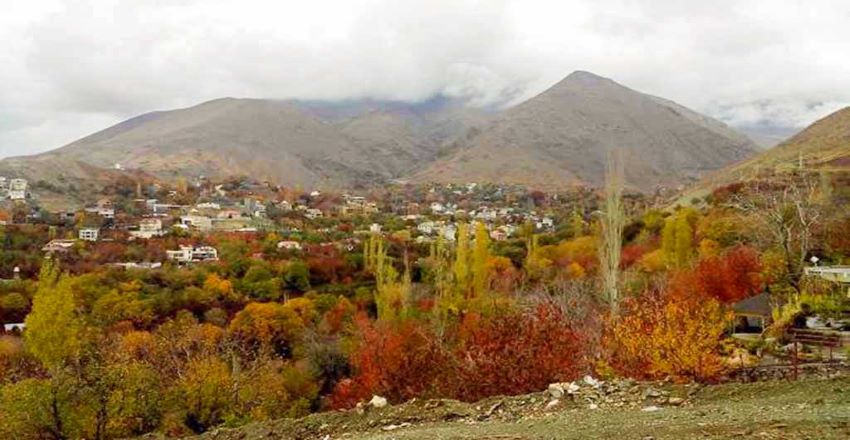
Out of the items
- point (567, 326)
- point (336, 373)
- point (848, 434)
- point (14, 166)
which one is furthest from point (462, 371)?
point (14, 166)

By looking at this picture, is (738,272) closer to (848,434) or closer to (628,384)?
(628,384)

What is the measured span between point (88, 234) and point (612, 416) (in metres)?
76.4

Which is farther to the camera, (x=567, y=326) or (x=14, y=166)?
(x=14, y=166)

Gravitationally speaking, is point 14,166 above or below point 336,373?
above

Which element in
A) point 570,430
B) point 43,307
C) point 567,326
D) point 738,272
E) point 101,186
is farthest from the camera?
point 101,186

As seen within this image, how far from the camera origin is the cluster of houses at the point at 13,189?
10374 centimetres

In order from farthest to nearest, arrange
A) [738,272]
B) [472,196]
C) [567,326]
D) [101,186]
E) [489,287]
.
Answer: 1. [472,196]
2. [101,186]
3. [489,287]
4. [738,272]
5. [567,326]

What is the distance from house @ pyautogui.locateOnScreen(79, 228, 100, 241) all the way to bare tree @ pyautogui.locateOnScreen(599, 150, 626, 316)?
2445 inches

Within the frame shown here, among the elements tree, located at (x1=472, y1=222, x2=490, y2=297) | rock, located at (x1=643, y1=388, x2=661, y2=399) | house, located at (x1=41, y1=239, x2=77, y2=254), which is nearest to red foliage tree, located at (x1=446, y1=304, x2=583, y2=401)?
rock, located at (x1=643, y1=388, x2=661, y2=399)

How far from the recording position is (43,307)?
111 ft

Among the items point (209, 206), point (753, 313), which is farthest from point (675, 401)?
point (209, 206)

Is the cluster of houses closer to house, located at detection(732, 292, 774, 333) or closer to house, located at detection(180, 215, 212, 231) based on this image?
house, located at detection(180, 215, 212, 231)

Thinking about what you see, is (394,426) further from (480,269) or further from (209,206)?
(209,206)

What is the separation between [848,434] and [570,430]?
3.21 meters
